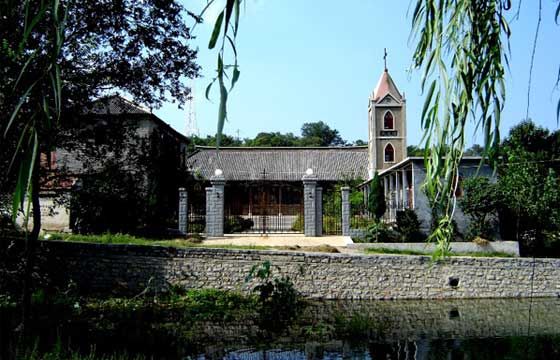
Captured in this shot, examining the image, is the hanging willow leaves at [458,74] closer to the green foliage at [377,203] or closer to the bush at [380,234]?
the bush at [380,234]

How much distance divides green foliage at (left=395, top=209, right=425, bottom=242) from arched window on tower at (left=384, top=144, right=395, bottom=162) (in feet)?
47.9

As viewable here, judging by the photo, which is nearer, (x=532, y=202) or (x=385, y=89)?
(x=532, y=202)

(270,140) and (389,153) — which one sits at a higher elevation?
(270,140)

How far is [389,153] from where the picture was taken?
1225 inches

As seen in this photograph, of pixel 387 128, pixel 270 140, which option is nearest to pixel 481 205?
pixel 387 128

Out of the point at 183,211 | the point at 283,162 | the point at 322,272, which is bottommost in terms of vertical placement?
the point at 322,272

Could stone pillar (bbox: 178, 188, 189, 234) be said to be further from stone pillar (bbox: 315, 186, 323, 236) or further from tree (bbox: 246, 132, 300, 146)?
tree (bbox: 246, 132, 300, 146)

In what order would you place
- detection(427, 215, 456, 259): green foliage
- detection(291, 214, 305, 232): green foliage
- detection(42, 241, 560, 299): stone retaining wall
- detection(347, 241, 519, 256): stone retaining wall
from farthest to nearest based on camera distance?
detection(291, 214, 305, 232): green foliage → detection(347, 241, 519, 256): stone retaining wall → detection(42, 241, 560, 299): stone retaining wall → detection(427, 215, 456, 259): green foliage

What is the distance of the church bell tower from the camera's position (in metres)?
30.7

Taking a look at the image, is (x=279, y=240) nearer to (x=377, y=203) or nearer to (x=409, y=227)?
(x=377, y=203)

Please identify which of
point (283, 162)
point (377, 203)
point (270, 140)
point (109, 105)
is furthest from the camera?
point (270, 140)

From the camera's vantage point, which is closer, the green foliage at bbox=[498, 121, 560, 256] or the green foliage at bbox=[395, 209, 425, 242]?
the green foliage at bbox=[498, 121, 560, 256]

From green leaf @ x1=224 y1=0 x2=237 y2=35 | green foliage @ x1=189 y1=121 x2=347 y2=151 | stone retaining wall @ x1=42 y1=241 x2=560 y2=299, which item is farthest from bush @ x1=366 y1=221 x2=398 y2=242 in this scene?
green foliage @ x1=189 y1=121 x2=347 y2=151

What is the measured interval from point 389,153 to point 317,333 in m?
23.1
